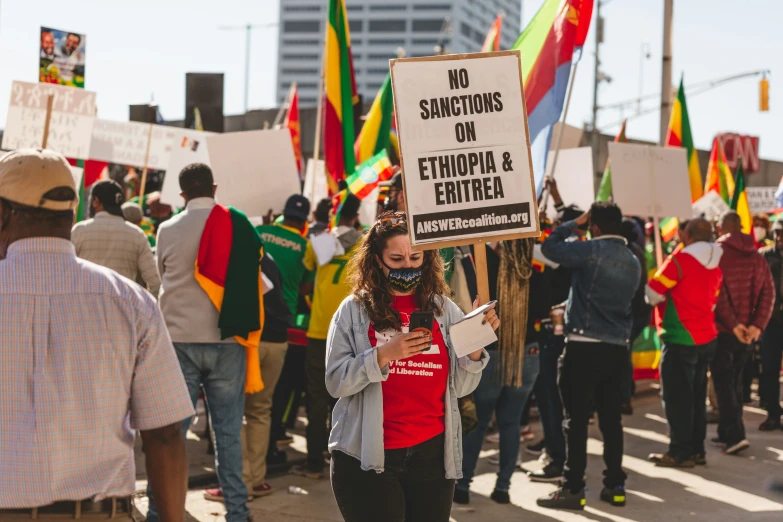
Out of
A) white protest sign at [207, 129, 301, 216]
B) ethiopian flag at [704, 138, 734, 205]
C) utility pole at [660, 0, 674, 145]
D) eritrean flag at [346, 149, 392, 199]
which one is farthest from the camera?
utility pole at [660, 0, 674, 145]

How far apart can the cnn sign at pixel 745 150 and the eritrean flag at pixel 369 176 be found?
2172 centimetres

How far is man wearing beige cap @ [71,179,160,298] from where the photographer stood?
20.7 feet

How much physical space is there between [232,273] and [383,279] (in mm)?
1883

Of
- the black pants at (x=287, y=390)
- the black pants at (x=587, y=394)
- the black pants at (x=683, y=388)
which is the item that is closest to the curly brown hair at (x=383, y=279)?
the black pants at (x=587, y=394)

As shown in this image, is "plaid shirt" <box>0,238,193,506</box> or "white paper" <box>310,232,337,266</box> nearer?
"plaid shirt" <box>0,238,193,506</box>

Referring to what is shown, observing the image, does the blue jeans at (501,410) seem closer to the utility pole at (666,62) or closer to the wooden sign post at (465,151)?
the wooden sign post at (465,151)

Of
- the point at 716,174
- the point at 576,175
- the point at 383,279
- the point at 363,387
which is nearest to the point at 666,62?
the point at 716,174

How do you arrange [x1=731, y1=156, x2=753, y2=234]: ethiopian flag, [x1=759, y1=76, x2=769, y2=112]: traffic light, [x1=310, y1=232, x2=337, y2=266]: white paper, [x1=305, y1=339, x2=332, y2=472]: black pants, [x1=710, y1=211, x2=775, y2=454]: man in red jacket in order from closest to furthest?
[x1=310, y1=232, x2=337, y2=266]: white paper, [x1=305, y1=339, x2=332, y2=472]: black pants, [x1=710, y1=211, x2=775, y2=454]: man in red jacket, [x1=731, y1=156, x2=753, y2=234]: ethiopian flag, [x1=759, y1=76, x2=769, y2=112]: traffic light

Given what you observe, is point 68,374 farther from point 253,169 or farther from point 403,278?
point 253,169

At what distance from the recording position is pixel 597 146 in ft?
69.5

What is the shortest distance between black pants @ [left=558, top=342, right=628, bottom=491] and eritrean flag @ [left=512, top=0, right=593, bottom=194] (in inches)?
55.0

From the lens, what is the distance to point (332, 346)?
13.1 ft

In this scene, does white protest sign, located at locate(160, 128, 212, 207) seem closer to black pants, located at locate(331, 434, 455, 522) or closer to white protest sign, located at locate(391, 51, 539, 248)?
white protest sign, located at locate(391, 51, 539, 248)

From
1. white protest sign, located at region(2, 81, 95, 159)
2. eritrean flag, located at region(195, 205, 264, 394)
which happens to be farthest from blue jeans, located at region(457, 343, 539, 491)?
white protest sign, located at region(2, 81, 95, 159)
